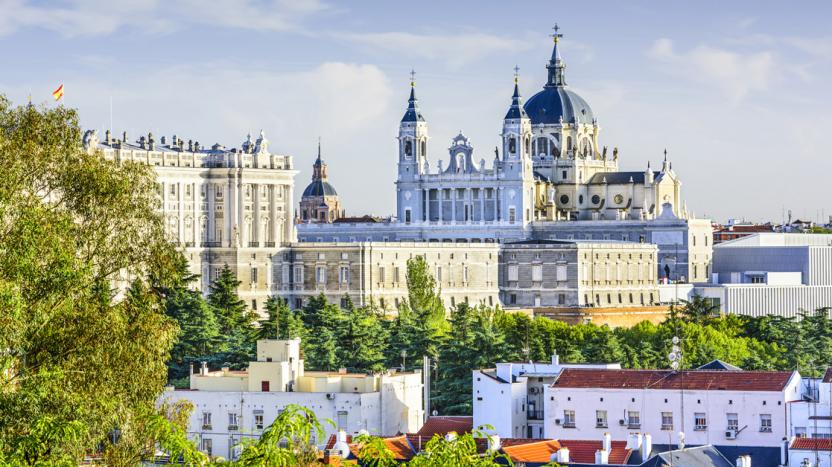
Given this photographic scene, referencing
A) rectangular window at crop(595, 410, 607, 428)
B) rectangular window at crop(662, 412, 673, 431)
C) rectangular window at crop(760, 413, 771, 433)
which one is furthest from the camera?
rectangular window at crop(595, 410, 607, 428)

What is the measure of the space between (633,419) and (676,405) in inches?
58.4

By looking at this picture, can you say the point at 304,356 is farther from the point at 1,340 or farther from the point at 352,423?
the point at 1,340

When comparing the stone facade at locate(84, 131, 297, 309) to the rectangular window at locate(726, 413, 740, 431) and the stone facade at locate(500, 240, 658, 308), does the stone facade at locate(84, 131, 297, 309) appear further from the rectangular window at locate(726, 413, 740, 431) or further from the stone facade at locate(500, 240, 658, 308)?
the rectangular window at locate(726, 413, 740, 431)

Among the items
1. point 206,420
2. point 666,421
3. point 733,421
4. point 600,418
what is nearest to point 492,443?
point 733,421

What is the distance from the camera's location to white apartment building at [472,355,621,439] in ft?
263

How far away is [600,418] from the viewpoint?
76562 mm

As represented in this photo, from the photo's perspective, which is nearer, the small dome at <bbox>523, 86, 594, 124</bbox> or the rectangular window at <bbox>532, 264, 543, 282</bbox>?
the rectangular window at <bbox>532, 264, 543, 282</bbox>

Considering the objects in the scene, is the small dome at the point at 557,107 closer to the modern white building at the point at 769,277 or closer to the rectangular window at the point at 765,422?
the modern white building at the point at 769,277

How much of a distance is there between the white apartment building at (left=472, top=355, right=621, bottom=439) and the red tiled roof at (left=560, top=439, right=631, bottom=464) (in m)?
9.70

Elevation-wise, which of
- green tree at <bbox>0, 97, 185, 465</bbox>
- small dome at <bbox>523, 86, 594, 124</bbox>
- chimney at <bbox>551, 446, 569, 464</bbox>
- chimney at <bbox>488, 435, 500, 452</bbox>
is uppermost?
small dome at <bbox>523, 86, 594, 124</bbox>

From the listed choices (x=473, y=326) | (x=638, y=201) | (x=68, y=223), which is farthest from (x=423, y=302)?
(x=68, y=223)

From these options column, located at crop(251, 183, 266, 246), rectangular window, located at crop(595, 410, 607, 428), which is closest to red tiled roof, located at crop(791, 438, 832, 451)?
rectangular window, located at crop(595, 410, 607, 428)

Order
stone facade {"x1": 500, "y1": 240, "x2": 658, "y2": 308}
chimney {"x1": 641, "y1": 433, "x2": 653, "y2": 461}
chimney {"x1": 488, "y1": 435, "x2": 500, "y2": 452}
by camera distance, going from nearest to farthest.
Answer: chimney {"x1": 488, "y1": 435, "x2": 500, "y2": 452} → chimney {"x1": 641, "y1": 433, "x2": 653, "y2": 461} → stone facade {"x1": 500, "y1": 240, "x2": 658, "y2": 308}

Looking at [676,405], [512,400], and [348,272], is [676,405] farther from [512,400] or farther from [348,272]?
[348,272]
